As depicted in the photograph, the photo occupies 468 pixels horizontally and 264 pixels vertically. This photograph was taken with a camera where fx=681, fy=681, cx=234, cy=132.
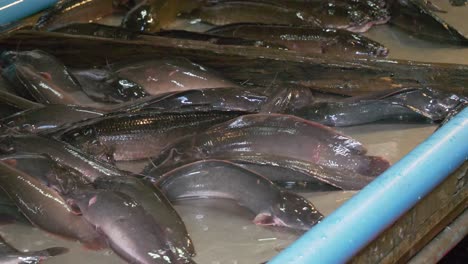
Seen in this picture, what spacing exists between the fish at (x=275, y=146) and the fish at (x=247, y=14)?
122cm

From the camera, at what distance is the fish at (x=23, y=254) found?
197 cm

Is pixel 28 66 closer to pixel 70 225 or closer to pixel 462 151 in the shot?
pixel 70 225

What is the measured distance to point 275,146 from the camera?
7.80 feet

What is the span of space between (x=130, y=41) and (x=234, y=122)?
90 cm

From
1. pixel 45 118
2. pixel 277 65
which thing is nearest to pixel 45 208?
pixel 45 118

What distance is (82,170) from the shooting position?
7.64 feet

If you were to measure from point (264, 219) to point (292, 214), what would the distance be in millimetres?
103

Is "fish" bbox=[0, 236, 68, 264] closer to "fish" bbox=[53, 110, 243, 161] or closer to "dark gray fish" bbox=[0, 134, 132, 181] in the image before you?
"dark gray fish" bbox=[0, 134, 132, 181]

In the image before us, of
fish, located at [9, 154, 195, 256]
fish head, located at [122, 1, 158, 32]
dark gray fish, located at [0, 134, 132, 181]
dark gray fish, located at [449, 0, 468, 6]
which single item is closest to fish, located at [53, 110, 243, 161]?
dark gray fish, located at [0, 134, 132, 181]

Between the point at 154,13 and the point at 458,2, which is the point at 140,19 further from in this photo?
the point at 458,2

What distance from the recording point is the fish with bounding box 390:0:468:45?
10.5ft

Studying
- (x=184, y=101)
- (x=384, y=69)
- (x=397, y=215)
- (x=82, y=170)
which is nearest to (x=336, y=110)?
(x=384, y=69)

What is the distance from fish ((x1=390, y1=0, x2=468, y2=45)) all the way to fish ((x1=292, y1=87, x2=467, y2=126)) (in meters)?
0.70

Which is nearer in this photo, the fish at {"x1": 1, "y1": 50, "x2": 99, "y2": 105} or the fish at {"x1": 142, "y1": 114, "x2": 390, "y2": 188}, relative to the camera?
the fish at {"x1": 142, "y1": 114, "x2": 390, "y2": 188}
